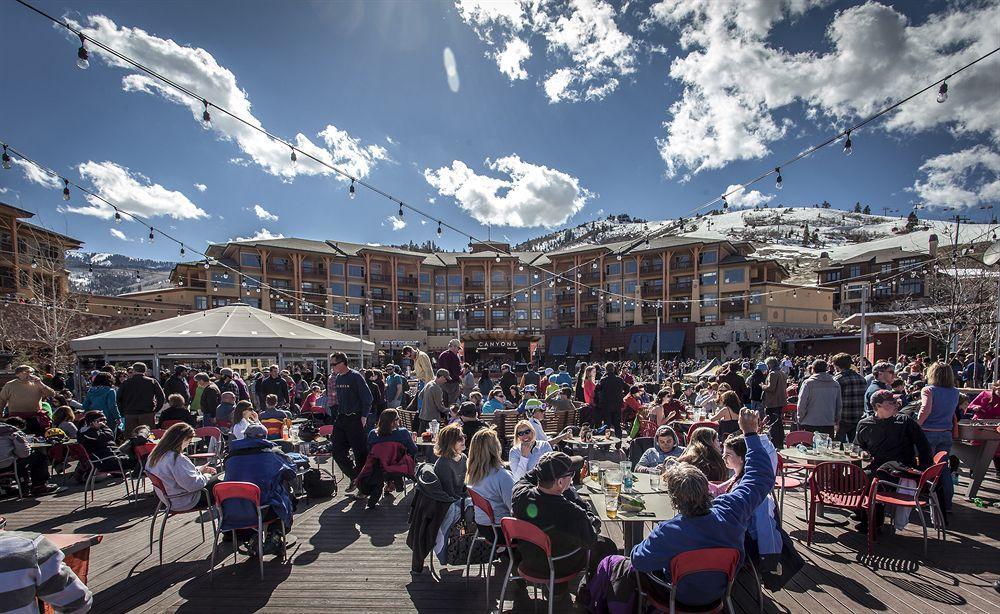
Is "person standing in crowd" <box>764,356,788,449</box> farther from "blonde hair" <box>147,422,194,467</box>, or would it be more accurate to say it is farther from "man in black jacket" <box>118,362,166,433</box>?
"man in black jacket" <box>118,362,166,433</box>

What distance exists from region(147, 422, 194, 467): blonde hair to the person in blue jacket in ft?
15.1

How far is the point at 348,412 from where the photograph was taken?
6836 mm

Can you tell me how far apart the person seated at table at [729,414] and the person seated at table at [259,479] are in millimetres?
5421

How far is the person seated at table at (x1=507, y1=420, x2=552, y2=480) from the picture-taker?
15.6 ft

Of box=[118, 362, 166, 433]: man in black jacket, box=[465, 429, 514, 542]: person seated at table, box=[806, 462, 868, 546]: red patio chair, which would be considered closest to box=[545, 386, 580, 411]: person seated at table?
box=[806, 462, 868, 546]: red patio chair

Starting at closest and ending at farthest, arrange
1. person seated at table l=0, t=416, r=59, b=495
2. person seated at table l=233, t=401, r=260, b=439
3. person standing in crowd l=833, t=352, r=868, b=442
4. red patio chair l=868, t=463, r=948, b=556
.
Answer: red patio chair l=868, t=463, r=948, b=556 → person seated at table l=233, t=401, r=260, b=439 → person seated at table l=0, t=416, r=59, b=495 → person standing in crowd l=833, t=352, r=868, b=442

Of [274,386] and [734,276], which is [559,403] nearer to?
[274,386]

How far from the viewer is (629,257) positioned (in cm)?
4231

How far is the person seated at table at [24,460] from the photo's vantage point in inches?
253

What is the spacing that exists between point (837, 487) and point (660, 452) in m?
1.95

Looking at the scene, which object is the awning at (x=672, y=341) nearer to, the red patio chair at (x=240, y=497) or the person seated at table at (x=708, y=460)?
the person seated at table at (x=708, y=460)

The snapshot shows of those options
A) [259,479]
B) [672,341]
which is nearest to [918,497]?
[259,479]

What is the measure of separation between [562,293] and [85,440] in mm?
41915

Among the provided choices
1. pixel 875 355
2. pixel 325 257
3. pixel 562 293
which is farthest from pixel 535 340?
pixel 875 355
